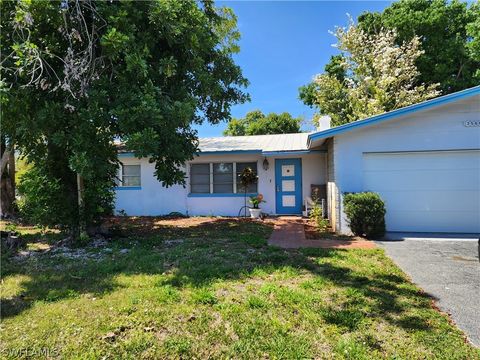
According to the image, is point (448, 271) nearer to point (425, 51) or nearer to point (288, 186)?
point (288, 186)

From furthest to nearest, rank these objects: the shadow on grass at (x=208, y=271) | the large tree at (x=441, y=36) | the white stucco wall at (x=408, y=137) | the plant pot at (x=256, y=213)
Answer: the large tree at (x=441, y=36)
the plant pot at (x=256, y=213)
the white stucco wall at (x=408, y=137)
the shadow on grass at (x=208, y=271)

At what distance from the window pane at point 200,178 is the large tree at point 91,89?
5.10 meters

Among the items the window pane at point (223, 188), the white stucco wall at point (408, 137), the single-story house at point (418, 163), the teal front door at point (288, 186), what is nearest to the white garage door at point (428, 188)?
the single-story house at point (418, 163)

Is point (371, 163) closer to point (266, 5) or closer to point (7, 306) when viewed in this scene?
point (266, 5)

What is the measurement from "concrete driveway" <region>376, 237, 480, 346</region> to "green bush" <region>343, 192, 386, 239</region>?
483 mm

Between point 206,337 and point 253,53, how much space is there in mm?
13222

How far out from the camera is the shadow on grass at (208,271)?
434 centimetres

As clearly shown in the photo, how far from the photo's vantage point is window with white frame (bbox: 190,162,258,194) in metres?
14.2

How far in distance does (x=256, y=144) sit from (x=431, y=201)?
7361mm

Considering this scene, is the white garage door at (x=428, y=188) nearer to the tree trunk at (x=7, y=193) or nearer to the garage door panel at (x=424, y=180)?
the garage door panel at (x=424, y=180)

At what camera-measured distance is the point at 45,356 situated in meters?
3.28

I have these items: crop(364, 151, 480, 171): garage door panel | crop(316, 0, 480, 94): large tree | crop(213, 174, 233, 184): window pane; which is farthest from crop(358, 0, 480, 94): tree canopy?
crop(213, 174, 233, 184): window pane

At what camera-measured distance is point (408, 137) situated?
31.5ft

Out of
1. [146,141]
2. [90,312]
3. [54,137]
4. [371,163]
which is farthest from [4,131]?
[371,163]
